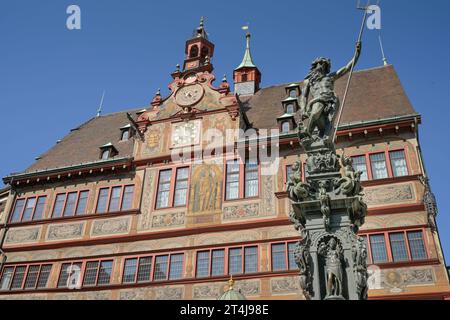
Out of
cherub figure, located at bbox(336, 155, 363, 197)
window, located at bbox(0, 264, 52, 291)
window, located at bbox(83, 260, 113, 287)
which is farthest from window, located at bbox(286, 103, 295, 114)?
cherub figure, located at bbox(336, 155, 363, 197)

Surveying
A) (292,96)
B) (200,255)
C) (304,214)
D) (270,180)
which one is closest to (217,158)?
(270,180)

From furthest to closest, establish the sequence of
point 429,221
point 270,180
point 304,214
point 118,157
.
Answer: point 118,157 → point 270,180 → point 429,221 → point 304,214

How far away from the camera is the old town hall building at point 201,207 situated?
15.7m

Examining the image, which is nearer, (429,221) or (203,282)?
(429,221)

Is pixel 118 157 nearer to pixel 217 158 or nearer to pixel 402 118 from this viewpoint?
pixel 217 158

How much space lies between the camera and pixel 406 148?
16859mm

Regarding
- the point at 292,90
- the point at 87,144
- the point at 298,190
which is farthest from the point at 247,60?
the point at 298,190

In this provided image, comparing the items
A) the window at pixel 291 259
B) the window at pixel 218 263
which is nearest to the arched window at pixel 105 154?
the window at pixel 218 263

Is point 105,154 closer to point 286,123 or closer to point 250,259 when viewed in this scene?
point 286,123

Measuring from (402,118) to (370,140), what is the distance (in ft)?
4.79

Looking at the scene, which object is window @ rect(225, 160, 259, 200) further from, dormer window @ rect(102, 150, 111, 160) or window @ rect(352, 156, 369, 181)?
dormer window @ rect(102, 150, 111, 160)

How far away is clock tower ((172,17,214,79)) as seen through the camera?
77.3ft

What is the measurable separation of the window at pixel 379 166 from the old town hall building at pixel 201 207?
0.04 m

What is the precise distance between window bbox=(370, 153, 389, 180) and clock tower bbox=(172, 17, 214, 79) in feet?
32.8
